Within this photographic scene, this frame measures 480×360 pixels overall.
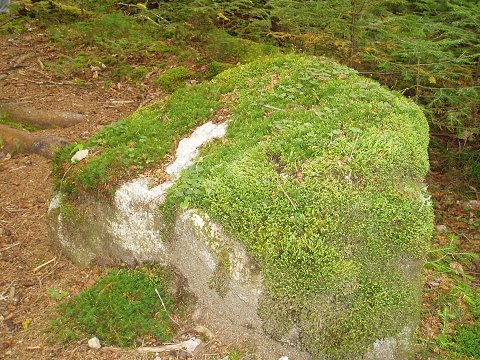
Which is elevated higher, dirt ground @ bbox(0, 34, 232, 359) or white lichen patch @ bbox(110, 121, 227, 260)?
white lichen patch @ bbox(110, 121, 227, 260)

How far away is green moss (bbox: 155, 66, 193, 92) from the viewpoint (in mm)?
7551

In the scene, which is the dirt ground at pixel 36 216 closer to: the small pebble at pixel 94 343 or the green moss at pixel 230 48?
the small pebble at pixel 94 343

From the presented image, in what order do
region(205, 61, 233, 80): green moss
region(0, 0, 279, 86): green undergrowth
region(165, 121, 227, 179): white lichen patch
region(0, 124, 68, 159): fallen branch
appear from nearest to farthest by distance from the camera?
region(165, 121, 227, 179): white lichen patch → region(0, 124, 68, 159): fallen branch → region(205, 61, 233, 80): green moss → region(0, 0, 279, 86): green undergrowth

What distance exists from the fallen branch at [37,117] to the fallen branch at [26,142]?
442 millimetres

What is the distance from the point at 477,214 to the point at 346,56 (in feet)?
10.3

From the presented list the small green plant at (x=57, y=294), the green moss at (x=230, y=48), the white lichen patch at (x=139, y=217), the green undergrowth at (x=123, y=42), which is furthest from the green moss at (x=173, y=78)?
the small green plant at (x=57, y=294)

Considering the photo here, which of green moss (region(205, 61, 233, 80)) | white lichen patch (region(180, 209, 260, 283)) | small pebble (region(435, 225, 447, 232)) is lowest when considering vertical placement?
small pebble (region(435, 225, 447, 232))

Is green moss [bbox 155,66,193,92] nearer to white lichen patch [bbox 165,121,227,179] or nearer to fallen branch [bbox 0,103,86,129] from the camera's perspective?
fallen branch [bbox 0,103,86,129]

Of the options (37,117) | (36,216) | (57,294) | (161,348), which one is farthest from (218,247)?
(37,117)

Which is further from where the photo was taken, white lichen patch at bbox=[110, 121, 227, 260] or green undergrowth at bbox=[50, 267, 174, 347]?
white lichen patch at bbox=[110, 121, 227, 260]

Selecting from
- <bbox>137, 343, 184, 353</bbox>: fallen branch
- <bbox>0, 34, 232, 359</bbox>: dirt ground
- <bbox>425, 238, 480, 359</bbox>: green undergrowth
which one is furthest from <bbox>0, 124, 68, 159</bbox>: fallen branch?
<bbox>425, 238, 480, 359</bbox>: green undergrowth

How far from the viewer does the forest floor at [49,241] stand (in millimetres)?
3729

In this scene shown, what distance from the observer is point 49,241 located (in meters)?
4.59

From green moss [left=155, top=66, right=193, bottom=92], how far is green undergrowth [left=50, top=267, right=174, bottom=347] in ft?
14.4
